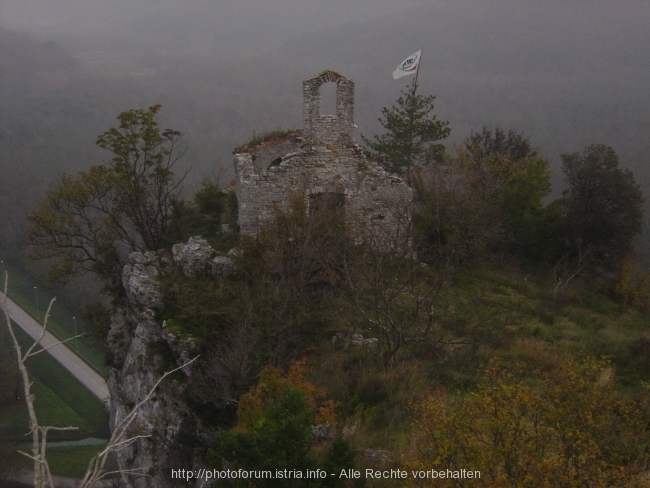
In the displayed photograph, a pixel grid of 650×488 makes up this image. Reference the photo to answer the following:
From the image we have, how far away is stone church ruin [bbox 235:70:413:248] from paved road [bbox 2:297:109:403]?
2477 cm

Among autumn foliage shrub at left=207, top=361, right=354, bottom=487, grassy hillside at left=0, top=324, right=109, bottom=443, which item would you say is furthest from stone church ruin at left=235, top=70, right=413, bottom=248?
grassy hillside at left=0, top=324, right=109, bottom=443

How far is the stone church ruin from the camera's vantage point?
1597 centimetres

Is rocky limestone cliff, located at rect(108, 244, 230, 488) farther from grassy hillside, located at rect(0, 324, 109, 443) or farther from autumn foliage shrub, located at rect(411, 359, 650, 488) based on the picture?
grassy hillside, located at rect(0, 324, 109, 443)

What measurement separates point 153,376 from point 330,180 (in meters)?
7.01

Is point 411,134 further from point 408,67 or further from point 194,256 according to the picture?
point 194,256

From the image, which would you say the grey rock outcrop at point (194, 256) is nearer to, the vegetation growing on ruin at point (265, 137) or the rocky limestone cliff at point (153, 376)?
the rocky limestone cliff at point (153, 376)

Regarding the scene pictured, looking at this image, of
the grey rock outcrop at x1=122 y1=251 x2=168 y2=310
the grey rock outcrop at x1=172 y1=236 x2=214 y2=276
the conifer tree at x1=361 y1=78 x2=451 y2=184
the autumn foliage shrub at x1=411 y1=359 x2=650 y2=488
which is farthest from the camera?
the conifer tree at x1=361 y1=78 x2=451 y2=184

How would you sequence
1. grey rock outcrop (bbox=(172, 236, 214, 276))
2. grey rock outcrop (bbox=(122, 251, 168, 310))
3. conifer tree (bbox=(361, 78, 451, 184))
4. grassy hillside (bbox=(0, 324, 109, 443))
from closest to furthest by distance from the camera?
grey rock outcrop (bbox=(122, 251, 168, 310)) < grey rock outcrop (bbox=(172, 236, 214, 276)) < conifer tree (bbox=(361, 78, 451, 184)) < grassy hillside (bbox=(0, 324, 109, 443))

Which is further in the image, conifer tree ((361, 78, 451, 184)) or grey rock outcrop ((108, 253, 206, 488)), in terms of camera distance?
conifer tree ((361, 78, 451, 184))

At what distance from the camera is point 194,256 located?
49.9 ft

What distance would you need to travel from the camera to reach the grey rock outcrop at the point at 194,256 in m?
15.1

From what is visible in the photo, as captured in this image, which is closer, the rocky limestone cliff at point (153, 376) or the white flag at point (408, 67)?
the rocky limestone cliff at point (153, 376)

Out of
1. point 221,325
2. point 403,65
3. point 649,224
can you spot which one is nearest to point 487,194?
point 403,65

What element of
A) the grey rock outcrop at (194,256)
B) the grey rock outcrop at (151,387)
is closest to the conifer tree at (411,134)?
the grey rock outcrop at (194,256)
